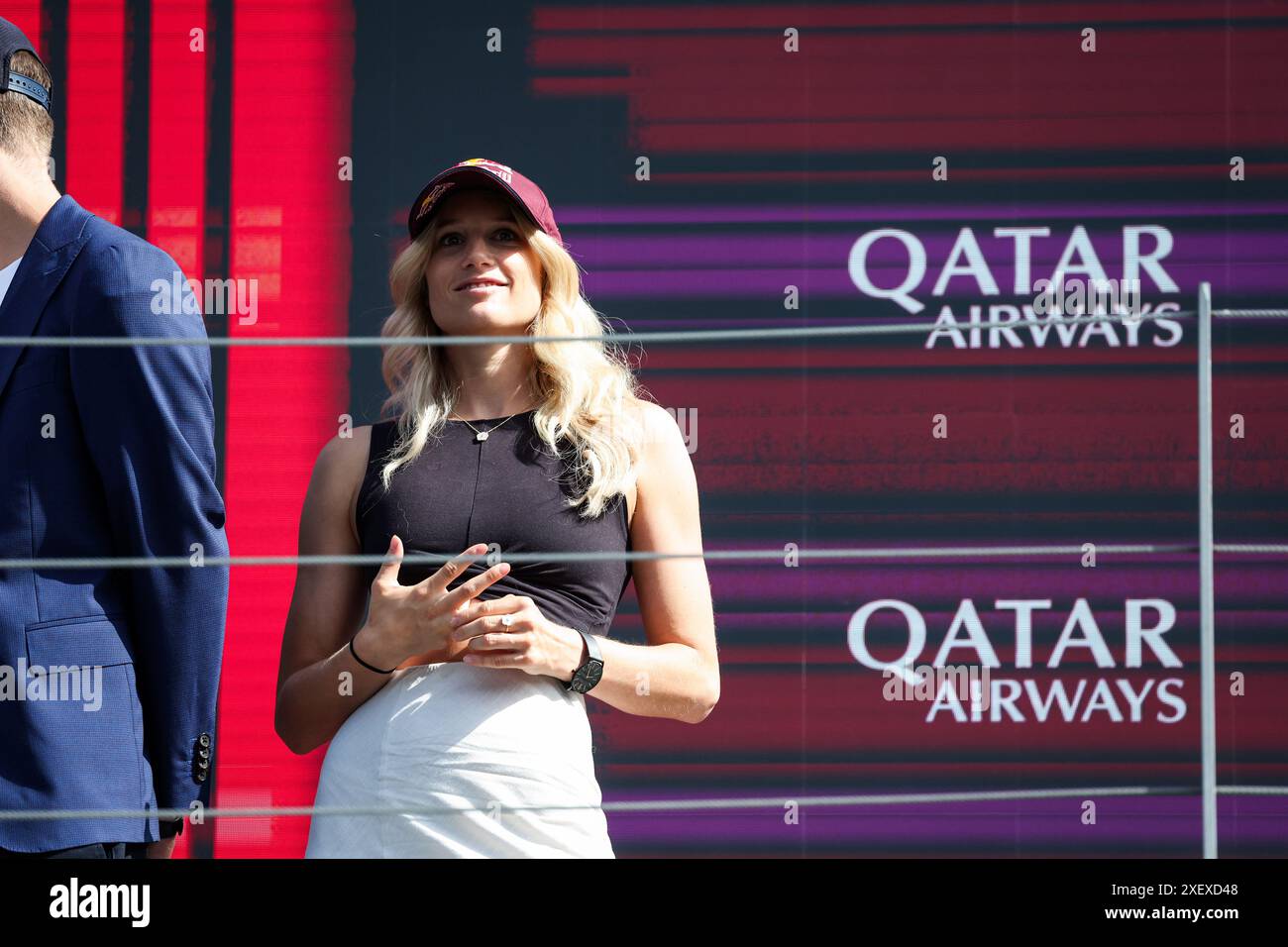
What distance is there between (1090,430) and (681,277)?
61 centimetres

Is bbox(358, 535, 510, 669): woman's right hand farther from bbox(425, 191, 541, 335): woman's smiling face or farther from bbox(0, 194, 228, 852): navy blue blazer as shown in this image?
bbox(425, 191, 541, 335): woman's smiling face

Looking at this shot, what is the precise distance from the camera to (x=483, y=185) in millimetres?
1322

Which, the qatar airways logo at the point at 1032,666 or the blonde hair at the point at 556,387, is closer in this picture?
the blonde hair at the point at 556,387

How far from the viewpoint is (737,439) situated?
2.13 metres

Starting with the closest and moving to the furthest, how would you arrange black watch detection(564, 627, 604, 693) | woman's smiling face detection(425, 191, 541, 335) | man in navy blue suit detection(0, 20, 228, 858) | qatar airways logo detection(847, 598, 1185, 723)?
man in navy blue suit detection(0, 20, 228, 858) < black watch detection(564, 627, 604, 693) < woman's smiling face detection(425, 191, 541, 335) < qatar airways logo detection(847, 598, 1185, 723)

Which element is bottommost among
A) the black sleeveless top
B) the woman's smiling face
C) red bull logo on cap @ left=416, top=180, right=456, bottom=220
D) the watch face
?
the watch face

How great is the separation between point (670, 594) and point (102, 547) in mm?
456

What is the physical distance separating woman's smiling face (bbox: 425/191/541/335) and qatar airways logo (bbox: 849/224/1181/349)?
91 centimetres

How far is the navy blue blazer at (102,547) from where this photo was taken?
3.58 ft

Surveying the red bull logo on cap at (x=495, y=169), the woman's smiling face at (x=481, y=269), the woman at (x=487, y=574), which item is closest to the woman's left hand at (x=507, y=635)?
the woman at (x=487, y=574)

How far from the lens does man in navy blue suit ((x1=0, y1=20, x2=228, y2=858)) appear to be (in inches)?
42.9

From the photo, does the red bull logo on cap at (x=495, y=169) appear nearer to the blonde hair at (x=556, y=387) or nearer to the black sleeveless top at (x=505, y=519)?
the blonde hair at (x=556, y=387)

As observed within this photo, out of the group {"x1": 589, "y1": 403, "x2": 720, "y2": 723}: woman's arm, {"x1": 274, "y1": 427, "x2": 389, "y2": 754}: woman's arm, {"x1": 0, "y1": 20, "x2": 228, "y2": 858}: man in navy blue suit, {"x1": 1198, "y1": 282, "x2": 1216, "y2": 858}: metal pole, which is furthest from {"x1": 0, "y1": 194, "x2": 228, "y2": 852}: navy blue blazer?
{"x1": 1198, "y1": 282, "x2": 1216, "y2": 858}: metal pole
